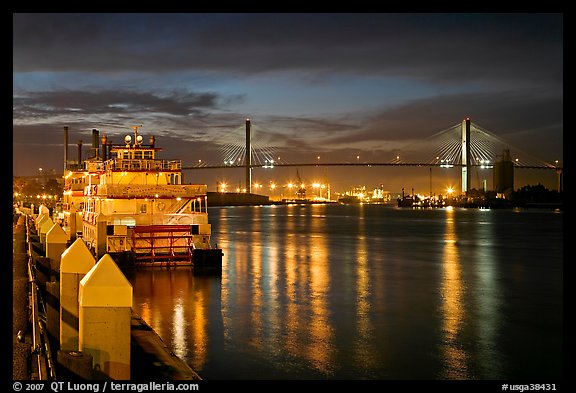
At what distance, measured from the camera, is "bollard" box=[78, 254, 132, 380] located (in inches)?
181

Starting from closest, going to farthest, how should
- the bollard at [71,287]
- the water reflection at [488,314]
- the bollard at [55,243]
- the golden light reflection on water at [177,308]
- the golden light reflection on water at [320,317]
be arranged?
the bollard at [71,287] < the water reflection at [488,314] < the golden light reflection on water at [320,317] < the golden light reflection on water at [177,308] < the bollard at [55,243]

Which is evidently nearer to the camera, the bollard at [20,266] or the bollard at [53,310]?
the bollard at [53,310]

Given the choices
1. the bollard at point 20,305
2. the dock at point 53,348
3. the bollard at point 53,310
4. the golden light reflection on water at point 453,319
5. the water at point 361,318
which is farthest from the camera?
the water at point 361,318

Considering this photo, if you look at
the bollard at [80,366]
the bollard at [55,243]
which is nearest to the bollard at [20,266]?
the bollard at [55,243]

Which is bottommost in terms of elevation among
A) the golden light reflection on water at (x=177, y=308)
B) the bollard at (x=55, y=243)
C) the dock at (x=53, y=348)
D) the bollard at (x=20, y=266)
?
the golden light reflection on water at (x=177, y=308)

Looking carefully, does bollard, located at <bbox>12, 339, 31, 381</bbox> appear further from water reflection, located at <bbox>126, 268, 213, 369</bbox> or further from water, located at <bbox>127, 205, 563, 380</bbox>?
water reflection, located at <bbox>126, 268, 213, 369</bbox>

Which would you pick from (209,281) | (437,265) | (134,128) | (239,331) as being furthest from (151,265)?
(437,265)

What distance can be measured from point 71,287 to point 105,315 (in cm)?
179

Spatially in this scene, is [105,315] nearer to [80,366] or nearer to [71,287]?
[80,366]

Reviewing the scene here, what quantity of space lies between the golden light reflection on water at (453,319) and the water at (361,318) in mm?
28

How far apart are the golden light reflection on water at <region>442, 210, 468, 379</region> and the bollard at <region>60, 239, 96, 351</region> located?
5.51 metres

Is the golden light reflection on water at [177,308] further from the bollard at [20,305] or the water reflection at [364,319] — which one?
the bollard at [20,305]

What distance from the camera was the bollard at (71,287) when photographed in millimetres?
6227

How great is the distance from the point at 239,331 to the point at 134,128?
12.1 m
